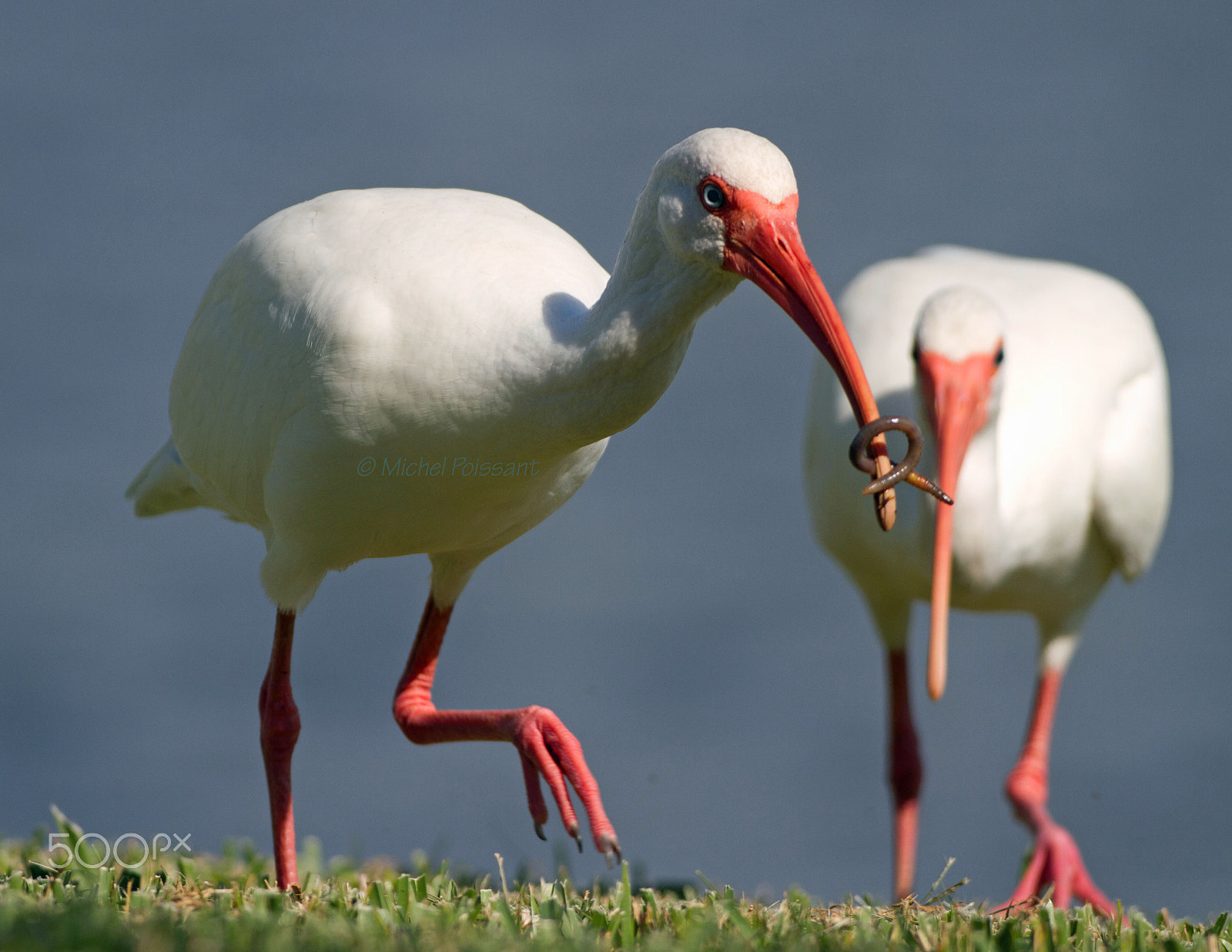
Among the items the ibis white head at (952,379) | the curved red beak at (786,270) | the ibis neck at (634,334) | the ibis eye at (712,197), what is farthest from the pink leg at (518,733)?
the ibis white head at (952,379)

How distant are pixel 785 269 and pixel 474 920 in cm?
191

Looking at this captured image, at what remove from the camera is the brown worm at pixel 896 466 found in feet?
11.6

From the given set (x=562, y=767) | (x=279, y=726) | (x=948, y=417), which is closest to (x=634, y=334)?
(x=562, y=767)

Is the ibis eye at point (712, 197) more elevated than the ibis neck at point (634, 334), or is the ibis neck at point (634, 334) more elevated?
the ibis eye at point (712, 197)

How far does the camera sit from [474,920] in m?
4.02

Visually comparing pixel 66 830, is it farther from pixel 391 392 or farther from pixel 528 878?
pixel 391 392

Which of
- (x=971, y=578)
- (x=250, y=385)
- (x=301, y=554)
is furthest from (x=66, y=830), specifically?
(x=971, y=578)

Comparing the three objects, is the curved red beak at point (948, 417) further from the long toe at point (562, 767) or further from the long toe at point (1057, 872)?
the long toe at point (562, 767)

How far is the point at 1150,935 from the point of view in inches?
175

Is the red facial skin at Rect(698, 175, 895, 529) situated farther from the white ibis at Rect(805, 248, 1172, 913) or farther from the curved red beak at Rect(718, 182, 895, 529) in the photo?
the white ibis at Rect(805, 248, 1172, 913)

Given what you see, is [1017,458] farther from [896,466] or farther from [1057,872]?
[896,466]

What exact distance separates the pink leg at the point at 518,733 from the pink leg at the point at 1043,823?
2.65 m

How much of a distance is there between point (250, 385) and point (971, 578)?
371 centimetres

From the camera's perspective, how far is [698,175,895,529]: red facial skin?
3.67 meters
